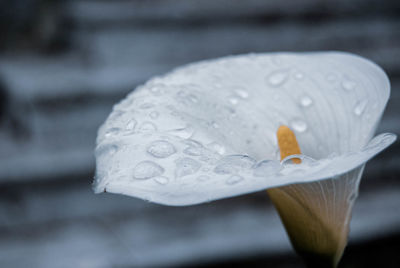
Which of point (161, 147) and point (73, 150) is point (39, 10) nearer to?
point (73, 150)

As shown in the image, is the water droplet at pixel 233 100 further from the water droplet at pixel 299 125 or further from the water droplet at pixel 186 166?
the water droplet at pixel 186 166

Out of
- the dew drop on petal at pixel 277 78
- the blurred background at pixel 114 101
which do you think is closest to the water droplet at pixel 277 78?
the dew drop on petal at pixel 277 78

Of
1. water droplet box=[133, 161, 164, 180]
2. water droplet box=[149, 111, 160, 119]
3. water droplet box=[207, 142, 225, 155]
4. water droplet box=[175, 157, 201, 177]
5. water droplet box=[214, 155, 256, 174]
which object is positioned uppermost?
water droplet box=[149, 111, 160, 119]

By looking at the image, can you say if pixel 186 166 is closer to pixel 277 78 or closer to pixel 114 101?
pixel 277 78

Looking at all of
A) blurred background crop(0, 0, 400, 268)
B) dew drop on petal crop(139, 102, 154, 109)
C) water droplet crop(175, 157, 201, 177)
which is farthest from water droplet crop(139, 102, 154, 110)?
blurred background crop(0, 0, 400, 268)

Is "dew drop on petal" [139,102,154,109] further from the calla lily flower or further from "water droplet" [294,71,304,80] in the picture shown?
"water droplet" [294,71,304,80]

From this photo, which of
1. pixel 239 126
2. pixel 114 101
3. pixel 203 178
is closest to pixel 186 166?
pixel 203 178
